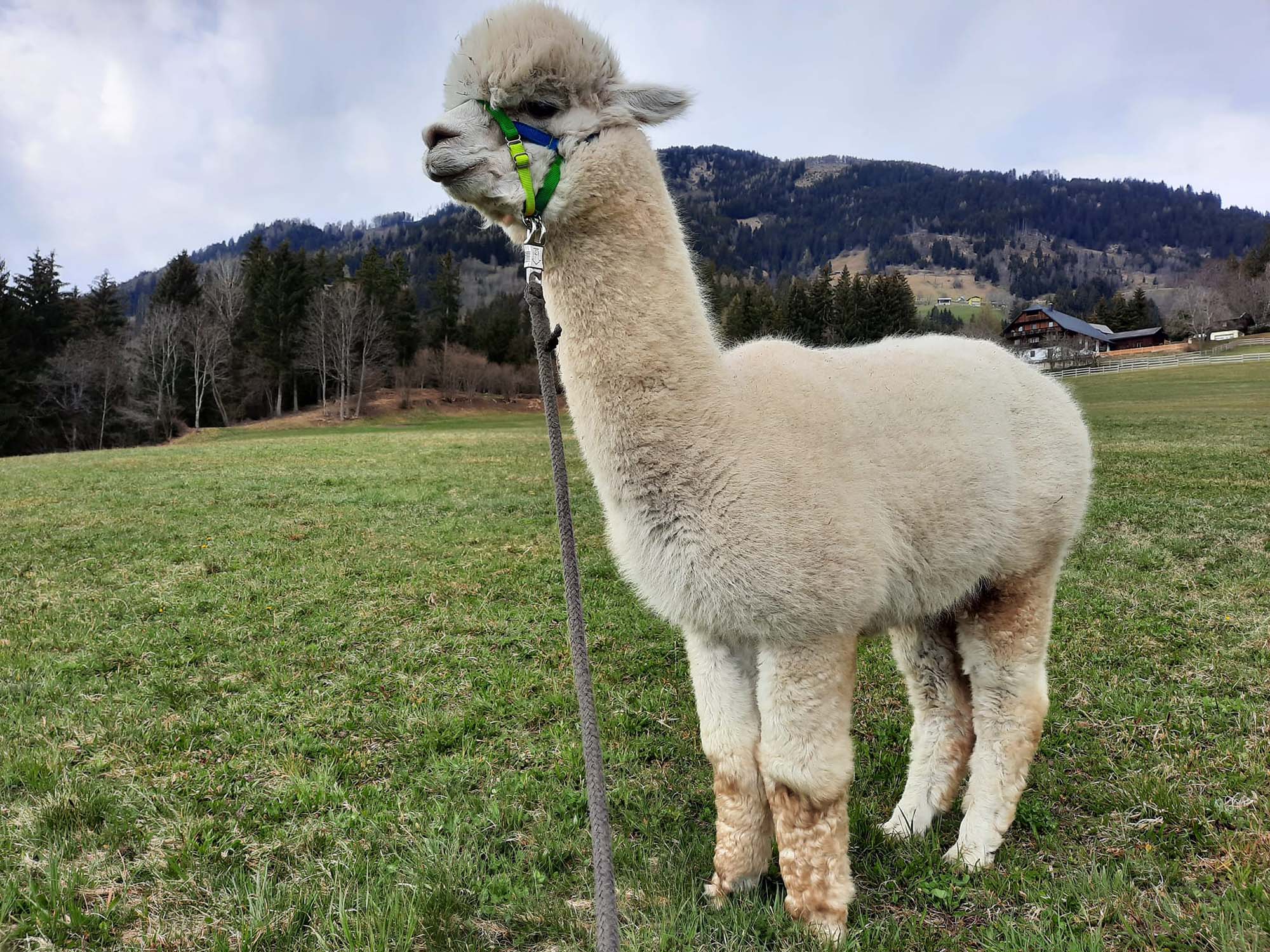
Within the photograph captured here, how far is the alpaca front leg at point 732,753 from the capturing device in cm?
241

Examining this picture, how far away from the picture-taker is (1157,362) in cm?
5441

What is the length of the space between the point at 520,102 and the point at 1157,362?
66.1 meters

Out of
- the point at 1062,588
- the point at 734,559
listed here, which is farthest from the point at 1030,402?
the point at 1062,588

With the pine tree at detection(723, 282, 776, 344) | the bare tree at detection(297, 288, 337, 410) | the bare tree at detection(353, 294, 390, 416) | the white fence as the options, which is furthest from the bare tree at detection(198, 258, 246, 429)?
the white fence

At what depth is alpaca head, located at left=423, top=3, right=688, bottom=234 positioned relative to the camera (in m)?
2.06

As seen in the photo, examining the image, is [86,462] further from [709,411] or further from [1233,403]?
[1233,403]

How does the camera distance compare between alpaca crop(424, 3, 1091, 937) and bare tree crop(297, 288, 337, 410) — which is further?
bare tree crop(297, 288, 337, 410)

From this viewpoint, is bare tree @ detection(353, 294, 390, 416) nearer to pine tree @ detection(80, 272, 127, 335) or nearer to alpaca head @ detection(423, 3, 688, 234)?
pine tree @ detection(80, 272, 127, 335)

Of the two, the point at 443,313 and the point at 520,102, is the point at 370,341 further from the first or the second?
the point at 520,102

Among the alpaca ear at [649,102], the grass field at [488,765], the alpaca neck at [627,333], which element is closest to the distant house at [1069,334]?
the grass field at [488,765]

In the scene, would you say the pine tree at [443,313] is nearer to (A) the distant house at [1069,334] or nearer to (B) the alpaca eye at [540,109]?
(A) the distant house at [1069,334]

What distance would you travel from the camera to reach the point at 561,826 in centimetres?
303

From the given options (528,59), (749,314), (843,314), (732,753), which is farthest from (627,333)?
(749,314)

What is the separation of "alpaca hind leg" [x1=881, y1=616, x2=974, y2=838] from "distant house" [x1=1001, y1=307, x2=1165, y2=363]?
221ft
